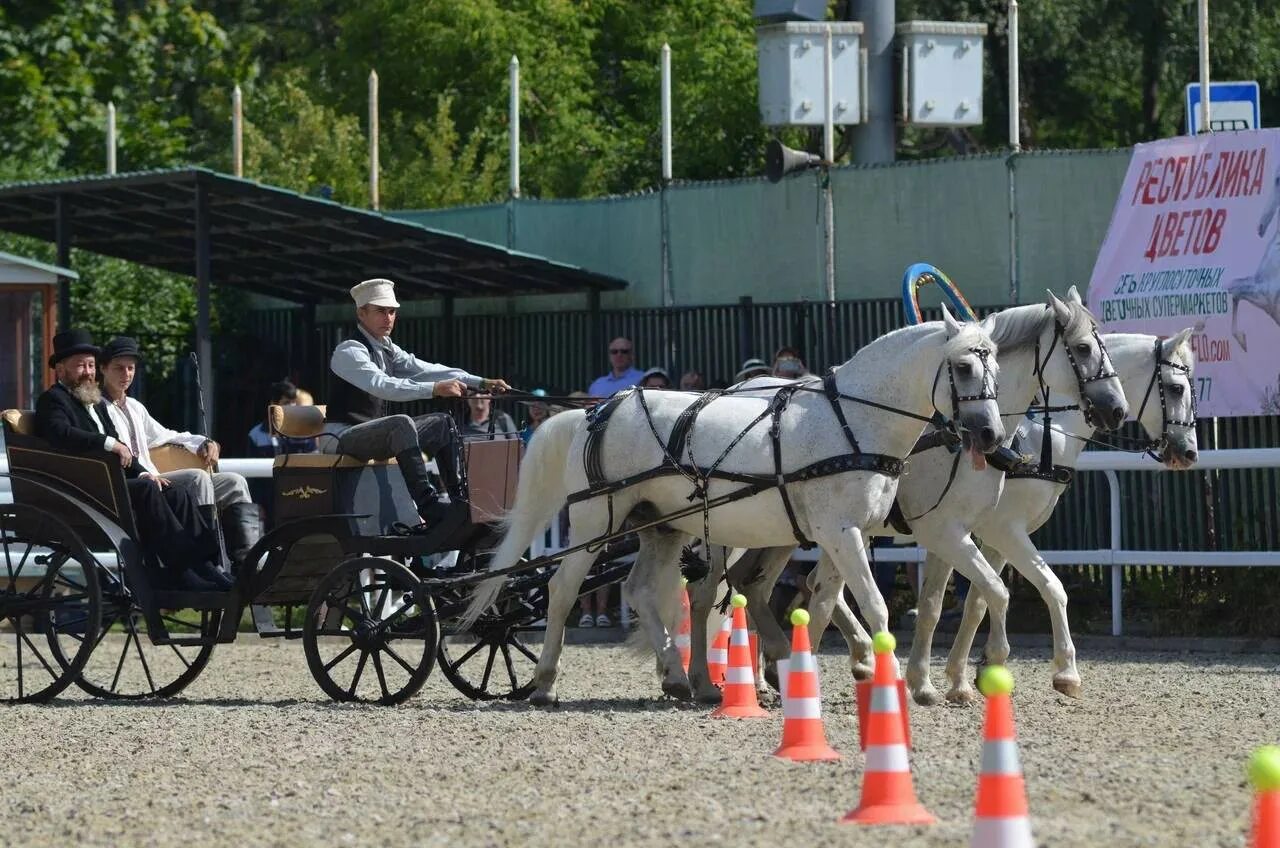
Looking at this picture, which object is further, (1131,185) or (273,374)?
(273,374)

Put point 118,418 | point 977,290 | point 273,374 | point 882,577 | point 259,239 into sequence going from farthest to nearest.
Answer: point 273,374
point 259,239
point 977,290
point 882,577
point 118,418

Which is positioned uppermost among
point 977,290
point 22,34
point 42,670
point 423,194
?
point 22,34

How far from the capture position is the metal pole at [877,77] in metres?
20.5

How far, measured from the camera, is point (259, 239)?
19.5 metres

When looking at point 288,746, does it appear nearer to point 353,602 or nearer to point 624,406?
point 624,406

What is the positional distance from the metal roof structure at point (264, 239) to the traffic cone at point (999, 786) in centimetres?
1204

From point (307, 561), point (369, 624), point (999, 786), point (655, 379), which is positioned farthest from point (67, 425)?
point (999, 786)

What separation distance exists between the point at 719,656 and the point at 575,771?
10.8 ft

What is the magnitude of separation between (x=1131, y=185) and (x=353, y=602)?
21.9ft

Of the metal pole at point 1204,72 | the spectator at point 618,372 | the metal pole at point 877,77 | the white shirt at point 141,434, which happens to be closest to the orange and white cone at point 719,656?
the white shirt at point 141,434

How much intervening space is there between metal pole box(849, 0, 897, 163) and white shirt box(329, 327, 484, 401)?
355 inches

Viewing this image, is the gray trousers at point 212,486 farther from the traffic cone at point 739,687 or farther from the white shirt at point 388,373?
the traffic cone at point 739,687

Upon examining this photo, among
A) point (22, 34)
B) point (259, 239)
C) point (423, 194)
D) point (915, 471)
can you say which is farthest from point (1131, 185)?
point (22, 34)

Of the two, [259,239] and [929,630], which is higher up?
[259,239]
